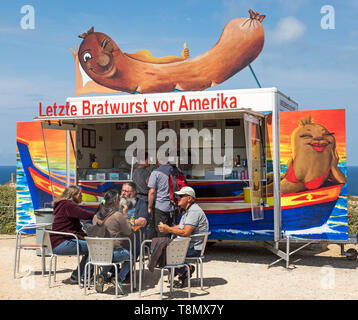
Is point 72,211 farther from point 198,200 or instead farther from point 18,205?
point 18,205

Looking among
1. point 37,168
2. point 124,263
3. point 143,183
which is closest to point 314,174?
point 143,183

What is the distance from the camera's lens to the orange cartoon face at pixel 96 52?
10453mm

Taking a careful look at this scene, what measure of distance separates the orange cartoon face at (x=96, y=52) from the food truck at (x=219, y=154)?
118cm

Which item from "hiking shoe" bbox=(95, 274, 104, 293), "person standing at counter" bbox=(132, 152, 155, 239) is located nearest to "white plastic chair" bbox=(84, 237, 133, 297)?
"hiking shoe" bbox=(95, 274, 104, 293)

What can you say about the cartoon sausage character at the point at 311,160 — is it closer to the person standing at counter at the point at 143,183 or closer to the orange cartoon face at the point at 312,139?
the orange cartoon face at the point at 312,139

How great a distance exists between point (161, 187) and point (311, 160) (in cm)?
211

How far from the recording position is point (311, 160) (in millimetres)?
7453

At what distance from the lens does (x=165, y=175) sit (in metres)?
7.29

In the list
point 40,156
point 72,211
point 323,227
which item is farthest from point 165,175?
point 40,156

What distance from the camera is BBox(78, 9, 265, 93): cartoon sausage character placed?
30.5 ft

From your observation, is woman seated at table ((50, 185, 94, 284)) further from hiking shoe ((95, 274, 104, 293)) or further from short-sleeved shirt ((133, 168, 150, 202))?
short-sleeved shirt ((133, 168, 150, 202))

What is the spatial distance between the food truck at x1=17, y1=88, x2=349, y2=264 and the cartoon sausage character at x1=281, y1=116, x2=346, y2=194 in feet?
0.04

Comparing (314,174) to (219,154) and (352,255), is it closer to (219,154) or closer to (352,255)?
(352,255)

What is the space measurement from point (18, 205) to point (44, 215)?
1653mm
